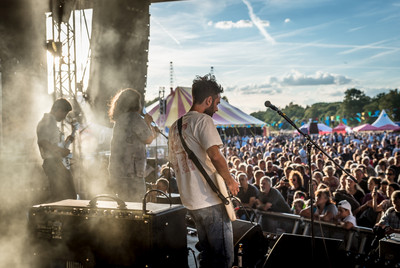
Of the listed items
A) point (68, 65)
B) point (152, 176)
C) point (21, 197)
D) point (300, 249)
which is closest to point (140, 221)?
point (300, 249)

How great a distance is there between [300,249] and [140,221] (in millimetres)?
1434

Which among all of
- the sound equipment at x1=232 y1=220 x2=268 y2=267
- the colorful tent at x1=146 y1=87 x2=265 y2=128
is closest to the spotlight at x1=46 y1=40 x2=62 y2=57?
the sound equipment at x1=232 y1=220 x2=268 y2=267

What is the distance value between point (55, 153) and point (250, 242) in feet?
7.35

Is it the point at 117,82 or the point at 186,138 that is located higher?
the point at 117,82

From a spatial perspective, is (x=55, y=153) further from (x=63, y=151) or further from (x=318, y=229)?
(x=318, y=229)

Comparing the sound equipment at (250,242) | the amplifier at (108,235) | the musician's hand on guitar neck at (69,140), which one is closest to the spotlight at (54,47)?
the musician's hand on guitar neck at (69,140)

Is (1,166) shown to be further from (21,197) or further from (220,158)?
(220,158)

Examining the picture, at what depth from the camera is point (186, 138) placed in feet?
8.80

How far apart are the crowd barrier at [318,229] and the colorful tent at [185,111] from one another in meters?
8.28

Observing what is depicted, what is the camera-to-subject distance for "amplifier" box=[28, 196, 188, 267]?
8.36 feet

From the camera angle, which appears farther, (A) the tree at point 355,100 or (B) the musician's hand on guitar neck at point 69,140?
(A) the tree at point 355,100

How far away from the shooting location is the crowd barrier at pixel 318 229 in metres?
4.54

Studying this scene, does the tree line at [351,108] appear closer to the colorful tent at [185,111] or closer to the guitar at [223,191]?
the colorful tent at [185,111]

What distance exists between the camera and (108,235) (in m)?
2.63
